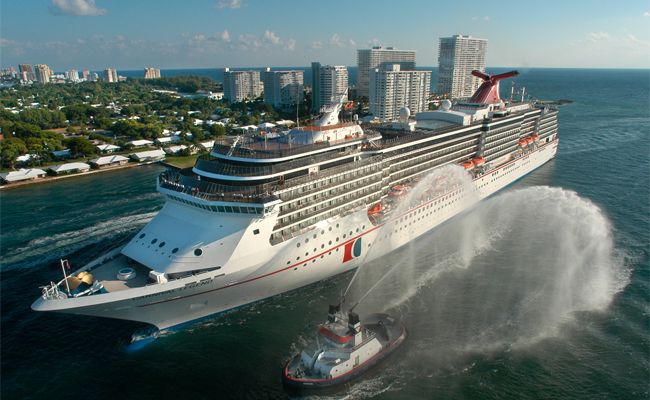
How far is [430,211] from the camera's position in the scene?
118 feet

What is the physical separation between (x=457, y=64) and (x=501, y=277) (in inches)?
5934

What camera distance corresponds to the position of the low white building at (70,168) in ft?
195

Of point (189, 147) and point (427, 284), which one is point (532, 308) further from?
point (189, 147)

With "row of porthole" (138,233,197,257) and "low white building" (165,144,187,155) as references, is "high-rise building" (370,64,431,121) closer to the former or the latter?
"low white building" (165,144,187,155)

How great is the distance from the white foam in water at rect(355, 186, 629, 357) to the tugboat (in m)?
3.01

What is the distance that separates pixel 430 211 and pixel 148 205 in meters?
31.1

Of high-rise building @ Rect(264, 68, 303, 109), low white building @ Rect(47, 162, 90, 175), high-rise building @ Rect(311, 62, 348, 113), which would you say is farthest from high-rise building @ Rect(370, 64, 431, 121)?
low white building @ Rect(47, 162, 90, 175)

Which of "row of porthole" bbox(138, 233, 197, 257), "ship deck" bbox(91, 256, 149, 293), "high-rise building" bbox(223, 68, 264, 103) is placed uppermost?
"high-rise building" bbox(223, 68, 264, 103)

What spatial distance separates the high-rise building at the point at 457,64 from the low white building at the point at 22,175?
138544 millimetres

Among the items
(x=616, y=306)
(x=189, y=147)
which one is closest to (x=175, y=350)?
(x=616, y=306)

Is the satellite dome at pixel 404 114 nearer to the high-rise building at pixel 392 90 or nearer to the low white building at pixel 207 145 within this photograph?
the low white building at pixel 207 145

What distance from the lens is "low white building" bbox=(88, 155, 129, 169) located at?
63938 millimetres

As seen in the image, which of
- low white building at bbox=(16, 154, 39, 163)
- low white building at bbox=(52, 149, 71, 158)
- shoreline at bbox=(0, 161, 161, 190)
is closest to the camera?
shoreline at bbox=(0, 161, 161, 190)

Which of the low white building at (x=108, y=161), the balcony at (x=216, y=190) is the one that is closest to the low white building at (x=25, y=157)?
the low white building at (x=108, y=161)
